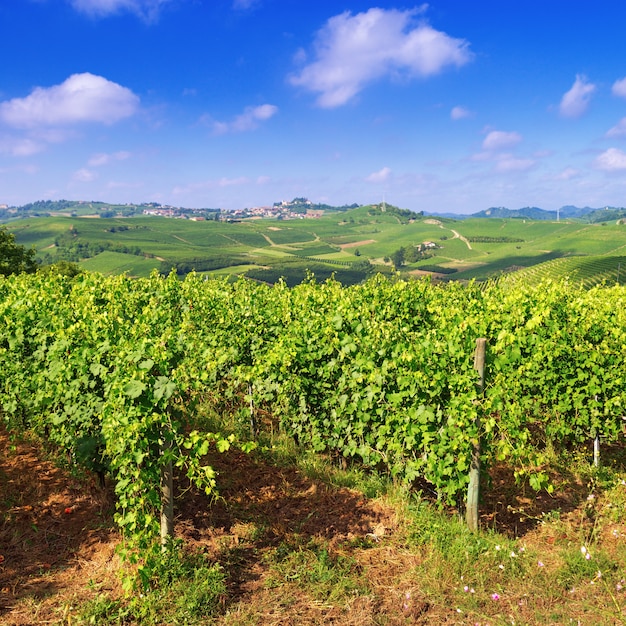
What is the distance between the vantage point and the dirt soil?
14.4 ft

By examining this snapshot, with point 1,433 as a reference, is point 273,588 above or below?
below

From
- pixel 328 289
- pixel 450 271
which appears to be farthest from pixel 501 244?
pixel 328 289

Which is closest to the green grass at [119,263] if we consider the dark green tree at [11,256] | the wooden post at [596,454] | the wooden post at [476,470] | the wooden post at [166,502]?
the dark green tree at [11,256]

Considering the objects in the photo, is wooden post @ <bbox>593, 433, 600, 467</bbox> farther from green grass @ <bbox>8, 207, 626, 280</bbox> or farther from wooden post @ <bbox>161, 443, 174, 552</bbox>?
green grass @ <bbox>8, 207, 626, 280</bbox>

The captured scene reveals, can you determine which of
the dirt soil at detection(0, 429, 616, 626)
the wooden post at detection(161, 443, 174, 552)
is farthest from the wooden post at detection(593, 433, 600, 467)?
the wooden post at detection(161, 443, 174, 552)

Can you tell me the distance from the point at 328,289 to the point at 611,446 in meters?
6.45

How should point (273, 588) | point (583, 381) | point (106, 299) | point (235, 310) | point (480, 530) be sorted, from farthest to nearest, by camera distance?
point (106, 299) < point (235, 310) < point (583, 381) < point (480, 530) < point (273, 588)

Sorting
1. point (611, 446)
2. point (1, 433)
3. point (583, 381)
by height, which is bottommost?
point (611, 446)

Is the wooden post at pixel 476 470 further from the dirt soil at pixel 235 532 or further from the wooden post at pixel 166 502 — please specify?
the wooden post at pixel 166 502

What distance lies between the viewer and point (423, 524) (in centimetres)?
550

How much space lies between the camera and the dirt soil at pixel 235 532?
4.38 metres

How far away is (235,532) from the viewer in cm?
Answer: 551

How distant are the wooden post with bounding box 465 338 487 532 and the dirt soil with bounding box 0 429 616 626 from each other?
0.40 m

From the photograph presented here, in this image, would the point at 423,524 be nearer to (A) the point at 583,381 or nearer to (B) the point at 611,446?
(A) the point at 583,381
